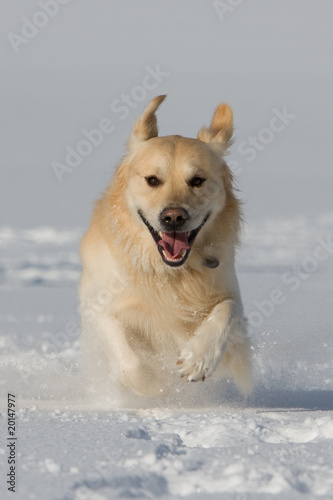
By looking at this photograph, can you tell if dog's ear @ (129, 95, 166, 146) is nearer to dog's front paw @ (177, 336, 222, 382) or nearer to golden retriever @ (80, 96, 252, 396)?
golden retriever @ (80, 96, 252, 396)

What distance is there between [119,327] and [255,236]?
40.2ft

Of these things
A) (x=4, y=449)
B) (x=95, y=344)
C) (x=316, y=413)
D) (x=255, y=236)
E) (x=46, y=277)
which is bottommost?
(x=4, y=449)

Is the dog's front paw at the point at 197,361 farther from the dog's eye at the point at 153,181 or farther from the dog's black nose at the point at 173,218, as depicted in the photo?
the dog's eye at the point at 153,181

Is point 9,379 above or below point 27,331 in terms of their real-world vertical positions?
below

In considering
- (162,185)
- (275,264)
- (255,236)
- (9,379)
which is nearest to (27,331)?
(9,379)

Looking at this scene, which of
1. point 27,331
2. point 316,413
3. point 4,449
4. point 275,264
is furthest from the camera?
point 275,264

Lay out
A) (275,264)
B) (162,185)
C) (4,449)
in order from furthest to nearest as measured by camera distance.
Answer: (275,264), (162,185), (4,449)

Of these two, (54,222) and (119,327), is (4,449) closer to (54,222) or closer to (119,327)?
(119,327)

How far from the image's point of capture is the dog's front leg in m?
3.78

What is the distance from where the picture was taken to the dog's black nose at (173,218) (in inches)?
154

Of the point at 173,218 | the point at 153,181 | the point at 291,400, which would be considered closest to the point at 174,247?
the point at 173,218

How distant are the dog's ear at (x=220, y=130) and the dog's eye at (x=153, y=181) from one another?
2.10 ft

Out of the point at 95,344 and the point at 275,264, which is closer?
the point at 95,344

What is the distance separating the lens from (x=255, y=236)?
1634 cm
